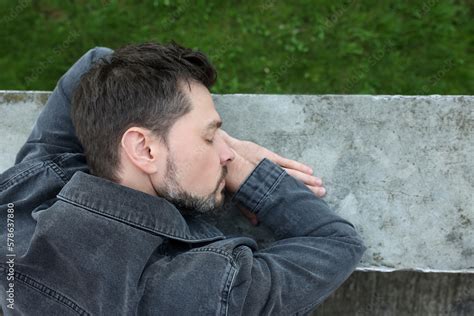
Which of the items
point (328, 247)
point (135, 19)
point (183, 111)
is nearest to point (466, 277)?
point (328, 247)

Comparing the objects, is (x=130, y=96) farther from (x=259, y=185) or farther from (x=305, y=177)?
(x=305, y=177)

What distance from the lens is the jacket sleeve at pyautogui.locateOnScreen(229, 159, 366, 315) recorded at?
186 cm

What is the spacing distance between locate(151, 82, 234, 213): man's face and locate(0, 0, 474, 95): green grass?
1.70 metres

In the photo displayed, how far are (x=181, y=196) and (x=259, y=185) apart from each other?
1.17ft

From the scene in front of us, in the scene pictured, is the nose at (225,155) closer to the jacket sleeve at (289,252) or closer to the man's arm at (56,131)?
the jacket sleeve at (289,252)

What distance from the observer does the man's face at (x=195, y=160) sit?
76.3 inches

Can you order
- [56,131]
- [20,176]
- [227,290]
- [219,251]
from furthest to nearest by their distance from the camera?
[56,131]
[20,176]
[219,251]
[227,290]

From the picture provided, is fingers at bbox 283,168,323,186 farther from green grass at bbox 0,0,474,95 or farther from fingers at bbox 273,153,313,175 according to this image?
green grass at bbox 0,0,474,95

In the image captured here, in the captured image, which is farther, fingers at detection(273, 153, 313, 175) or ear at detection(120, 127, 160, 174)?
fingers at detection(273, 153, 313, 175)

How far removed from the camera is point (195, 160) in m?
1.94

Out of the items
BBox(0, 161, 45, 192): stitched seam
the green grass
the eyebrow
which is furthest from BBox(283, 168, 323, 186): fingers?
the green grass

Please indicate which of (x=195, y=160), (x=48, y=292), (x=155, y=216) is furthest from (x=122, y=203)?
(x=48, y=292)

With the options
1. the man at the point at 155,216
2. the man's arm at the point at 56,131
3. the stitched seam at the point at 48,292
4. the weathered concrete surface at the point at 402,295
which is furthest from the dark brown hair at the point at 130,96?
the weathered concrete surface at the point at 402,295

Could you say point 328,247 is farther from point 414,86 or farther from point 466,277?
point 414,86
